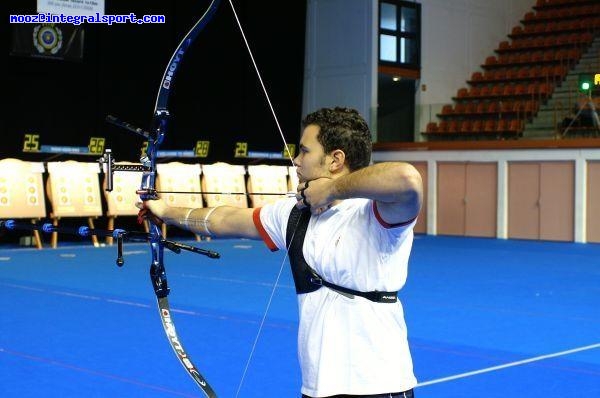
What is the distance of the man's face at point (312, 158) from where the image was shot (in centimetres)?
250

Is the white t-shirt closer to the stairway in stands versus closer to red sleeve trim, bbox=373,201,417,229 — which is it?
red sleeve trim, bbox=373,201,417,229

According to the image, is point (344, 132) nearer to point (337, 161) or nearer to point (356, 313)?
point (337, 161)

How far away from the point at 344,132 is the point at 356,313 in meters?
0.49

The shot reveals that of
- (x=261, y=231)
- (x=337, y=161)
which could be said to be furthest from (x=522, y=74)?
(x=337, y=161)

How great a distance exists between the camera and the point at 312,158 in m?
2.51

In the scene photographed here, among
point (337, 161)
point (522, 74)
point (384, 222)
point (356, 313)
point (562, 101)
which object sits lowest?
point (356, 313)

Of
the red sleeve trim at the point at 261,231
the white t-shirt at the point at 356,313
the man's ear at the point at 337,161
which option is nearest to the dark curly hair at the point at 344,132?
the man's ear at the point at 337,161

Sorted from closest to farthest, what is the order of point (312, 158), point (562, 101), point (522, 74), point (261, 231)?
point (312, 158)
point (261, 231)
point (562, 101)
point (522, 74)

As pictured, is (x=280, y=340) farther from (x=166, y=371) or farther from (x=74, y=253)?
(x=74, y=253)

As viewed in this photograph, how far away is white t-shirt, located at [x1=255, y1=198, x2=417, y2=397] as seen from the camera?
246 cm

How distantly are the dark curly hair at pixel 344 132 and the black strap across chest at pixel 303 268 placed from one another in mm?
221

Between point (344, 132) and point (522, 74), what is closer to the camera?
point (344, 132)

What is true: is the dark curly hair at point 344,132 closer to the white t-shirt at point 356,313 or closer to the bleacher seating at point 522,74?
the white t-shirt at point 356,313

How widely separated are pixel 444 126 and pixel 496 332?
13562mm
